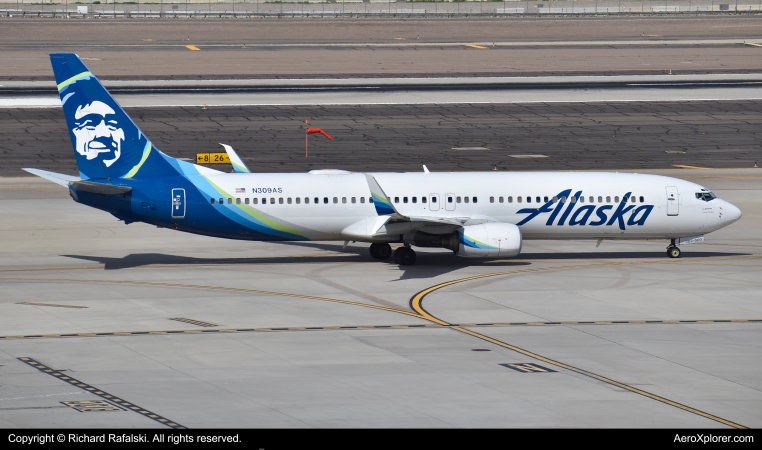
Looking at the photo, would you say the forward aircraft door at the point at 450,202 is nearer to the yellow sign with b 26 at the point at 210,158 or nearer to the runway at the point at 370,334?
the runway at the point at 370,334

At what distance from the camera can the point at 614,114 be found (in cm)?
9800

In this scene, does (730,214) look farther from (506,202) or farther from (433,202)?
(433,202)

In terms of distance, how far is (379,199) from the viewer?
47.2 meters

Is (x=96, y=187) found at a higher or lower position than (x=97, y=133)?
lower

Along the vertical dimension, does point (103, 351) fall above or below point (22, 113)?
below

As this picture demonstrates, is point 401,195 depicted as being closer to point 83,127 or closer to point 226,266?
point 226,266

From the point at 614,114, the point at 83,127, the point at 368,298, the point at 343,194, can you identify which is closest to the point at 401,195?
the point at 343,194

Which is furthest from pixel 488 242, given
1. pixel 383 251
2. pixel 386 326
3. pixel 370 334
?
pixel 370 334

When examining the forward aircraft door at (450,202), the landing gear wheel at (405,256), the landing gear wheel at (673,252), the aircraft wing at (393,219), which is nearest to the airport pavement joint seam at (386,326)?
the aircraft wing at (393,219)

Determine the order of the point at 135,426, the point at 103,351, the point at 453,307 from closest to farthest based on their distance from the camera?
Answer: 1. the point at 135,426
2. the point at 103,351
3. the point at 453,307

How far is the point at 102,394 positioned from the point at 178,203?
20.8 meters

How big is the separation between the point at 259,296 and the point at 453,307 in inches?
320

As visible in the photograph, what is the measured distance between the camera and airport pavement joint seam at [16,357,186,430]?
24.6 metres

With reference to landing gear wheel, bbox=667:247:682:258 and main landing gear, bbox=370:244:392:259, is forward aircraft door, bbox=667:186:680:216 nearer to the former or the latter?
landing gear wheel, bbox=667:247:682:258
